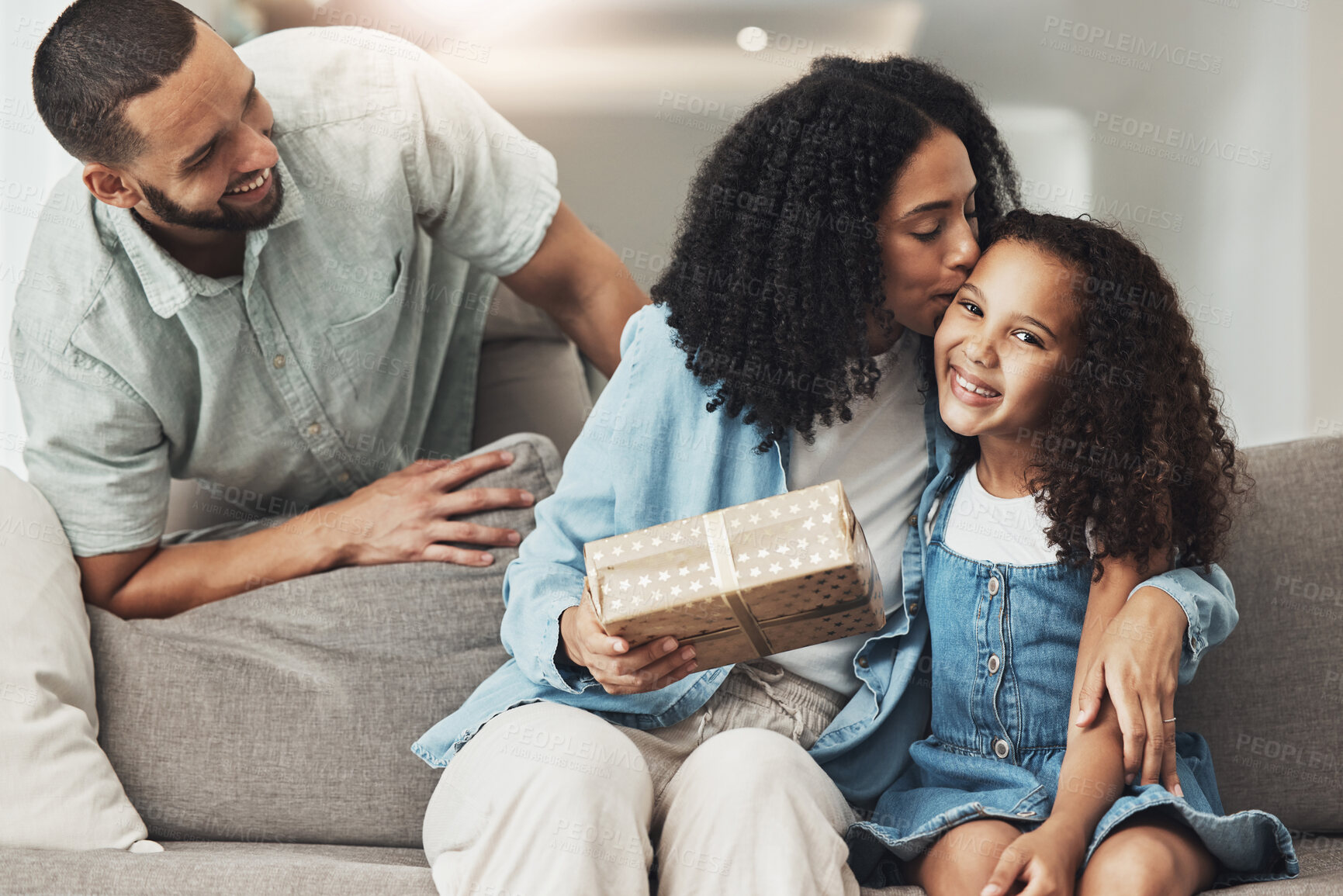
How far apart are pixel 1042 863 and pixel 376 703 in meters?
0.82

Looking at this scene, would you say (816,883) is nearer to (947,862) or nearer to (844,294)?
(947,862)

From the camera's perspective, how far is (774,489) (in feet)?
4.04

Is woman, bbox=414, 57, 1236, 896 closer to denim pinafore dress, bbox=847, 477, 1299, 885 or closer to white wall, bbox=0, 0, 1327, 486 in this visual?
denim pinafore dress, bbox=847, 477, 1299, 885

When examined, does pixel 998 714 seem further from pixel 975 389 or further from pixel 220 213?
pixel 220 213

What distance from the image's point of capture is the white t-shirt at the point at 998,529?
47.1 inches

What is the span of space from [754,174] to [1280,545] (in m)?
0.84

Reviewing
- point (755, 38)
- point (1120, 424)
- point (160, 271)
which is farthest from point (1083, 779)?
point (755, 38)

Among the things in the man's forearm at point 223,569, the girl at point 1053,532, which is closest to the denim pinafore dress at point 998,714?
the girl at point 1053,532

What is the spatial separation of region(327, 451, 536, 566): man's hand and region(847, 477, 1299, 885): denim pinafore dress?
2.01 ft

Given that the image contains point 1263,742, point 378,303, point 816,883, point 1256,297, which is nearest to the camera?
point 816,883

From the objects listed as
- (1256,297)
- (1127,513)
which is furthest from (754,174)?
(1256,297)

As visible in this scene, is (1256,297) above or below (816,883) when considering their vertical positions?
above

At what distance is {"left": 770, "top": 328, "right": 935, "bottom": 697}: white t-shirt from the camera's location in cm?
125

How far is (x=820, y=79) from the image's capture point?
122 cm
